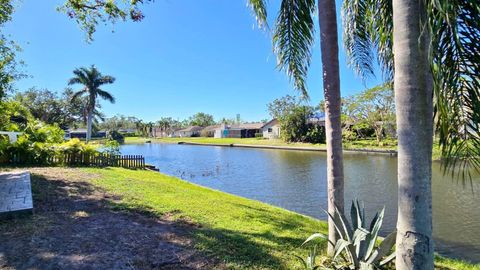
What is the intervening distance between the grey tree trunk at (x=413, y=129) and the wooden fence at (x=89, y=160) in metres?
14.1

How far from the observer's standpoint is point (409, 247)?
2711 millimetres

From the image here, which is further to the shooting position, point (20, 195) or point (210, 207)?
point (210, 207)

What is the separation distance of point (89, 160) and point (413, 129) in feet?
47.1

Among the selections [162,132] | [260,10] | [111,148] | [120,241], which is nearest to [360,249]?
[120,241]

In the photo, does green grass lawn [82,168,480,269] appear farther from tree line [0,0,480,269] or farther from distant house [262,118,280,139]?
distant house [262,118,280,139]

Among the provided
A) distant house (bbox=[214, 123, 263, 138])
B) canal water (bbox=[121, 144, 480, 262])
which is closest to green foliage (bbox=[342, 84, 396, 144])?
canal water (bbox=[121, 144, 480, 262])

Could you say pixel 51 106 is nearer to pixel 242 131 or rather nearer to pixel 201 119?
pixel 242 131

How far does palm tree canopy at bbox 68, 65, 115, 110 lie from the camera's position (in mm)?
33812

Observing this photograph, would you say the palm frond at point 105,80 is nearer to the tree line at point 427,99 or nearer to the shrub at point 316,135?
the shrub at point 316,135

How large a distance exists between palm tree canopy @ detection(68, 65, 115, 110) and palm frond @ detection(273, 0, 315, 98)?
108 feet

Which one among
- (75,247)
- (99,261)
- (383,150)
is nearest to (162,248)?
(99,261)

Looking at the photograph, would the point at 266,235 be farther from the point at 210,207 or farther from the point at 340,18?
the point at 340,18

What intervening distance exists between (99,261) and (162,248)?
0.85 metres

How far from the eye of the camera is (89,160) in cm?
1432
